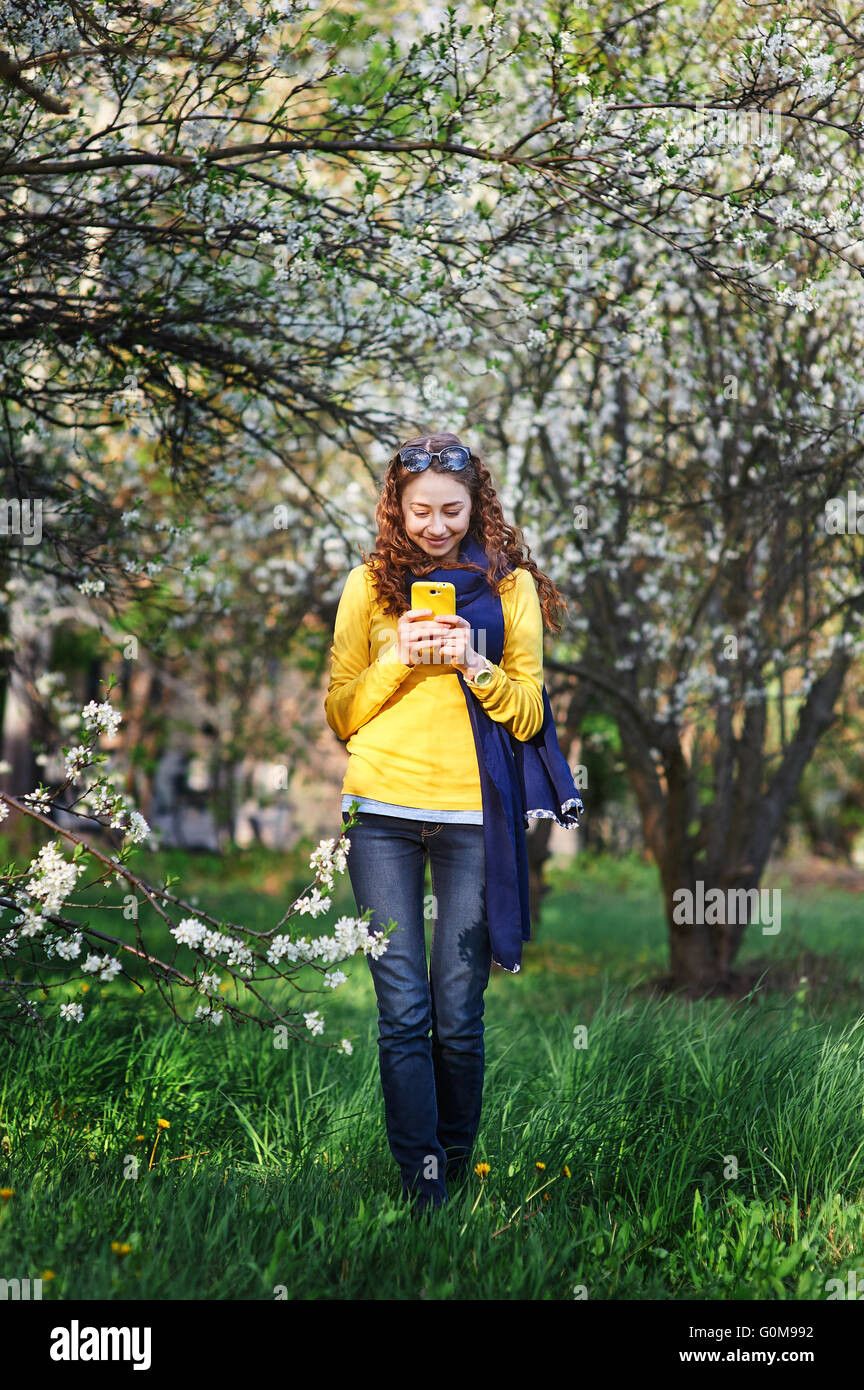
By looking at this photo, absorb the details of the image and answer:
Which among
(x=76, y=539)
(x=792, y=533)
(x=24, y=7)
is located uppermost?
(x=24, y=7)

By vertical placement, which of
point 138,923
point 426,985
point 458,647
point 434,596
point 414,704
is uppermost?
point 434,596

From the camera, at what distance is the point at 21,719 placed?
11.5 metres

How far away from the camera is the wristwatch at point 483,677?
2848mm

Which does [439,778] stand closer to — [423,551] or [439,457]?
[423,551]

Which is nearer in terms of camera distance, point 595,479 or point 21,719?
point 595,479

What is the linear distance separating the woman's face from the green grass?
1.68m

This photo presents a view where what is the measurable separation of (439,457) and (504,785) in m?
0.90

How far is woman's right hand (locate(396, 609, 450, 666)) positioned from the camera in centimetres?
281

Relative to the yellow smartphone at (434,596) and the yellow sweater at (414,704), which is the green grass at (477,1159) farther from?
the yellow smartphone at (434,596)

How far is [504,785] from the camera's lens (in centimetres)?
296

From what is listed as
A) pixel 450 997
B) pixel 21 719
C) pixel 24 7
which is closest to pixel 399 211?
pixel 24 7

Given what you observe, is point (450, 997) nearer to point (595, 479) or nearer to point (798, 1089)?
point (798, 1089)

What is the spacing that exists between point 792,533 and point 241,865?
859cm

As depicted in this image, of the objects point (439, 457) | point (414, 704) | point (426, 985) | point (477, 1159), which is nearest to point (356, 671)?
point (414, 704)
